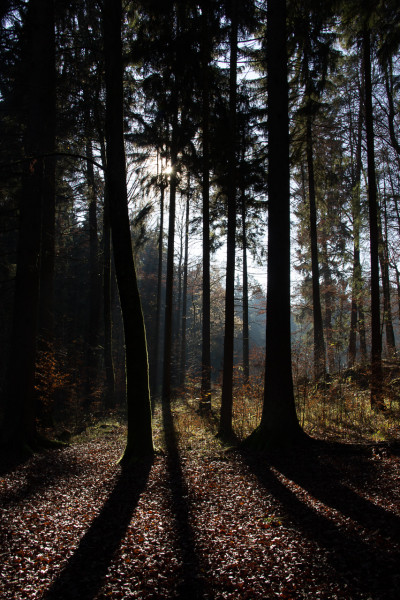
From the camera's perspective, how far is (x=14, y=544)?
12.6 feet

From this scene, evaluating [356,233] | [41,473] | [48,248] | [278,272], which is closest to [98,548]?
[41,473]

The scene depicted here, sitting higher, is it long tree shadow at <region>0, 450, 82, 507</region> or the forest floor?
the forest floor

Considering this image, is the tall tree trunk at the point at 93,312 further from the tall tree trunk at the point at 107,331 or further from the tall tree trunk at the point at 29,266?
the tall tree trunk at the point at 29,266

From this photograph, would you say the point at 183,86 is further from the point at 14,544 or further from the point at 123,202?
the point at 14,544

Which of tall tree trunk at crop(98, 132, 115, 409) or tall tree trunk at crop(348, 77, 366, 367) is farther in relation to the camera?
tall tree trunk at crop(98, 132, 115, 409)

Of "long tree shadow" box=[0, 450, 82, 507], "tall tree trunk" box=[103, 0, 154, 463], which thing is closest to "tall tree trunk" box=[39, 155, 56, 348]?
"tall tree trunk" box=[103, 0, 154, 463]

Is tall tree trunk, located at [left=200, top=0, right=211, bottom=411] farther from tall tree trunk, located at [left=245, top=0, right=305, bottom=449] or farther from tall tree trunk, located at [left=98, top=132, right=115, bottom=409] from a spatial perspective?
tall tree trunk, located at [left=98, top=132, right=115, bottom=409]

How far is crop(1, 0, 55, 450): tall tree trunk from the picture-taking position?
7738 millimetres

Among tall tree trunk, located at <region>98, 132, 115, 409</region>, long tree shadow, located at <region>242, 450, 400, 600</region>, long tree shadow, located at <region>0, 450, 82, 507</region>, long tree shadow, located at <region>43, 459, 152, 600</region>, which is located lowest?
long tree shadow, located at <region>0, 450, 82, 507</region>

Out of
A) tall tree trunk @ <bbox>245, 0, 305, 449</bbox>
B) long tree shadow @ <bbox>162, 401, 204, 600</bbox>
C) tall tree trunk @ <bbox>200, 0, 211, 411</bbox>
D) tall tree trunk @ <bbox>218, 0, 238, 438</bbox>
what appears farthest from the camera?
tall tree trunk @ <bbox>218, 0, 238, 438</bbox>

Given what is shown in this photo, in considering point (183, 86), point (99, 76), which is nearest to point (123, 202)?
point (99, 76)

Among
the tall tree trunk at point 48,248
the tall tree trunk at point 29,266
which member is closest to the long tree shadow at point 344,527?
the tall tree trunk at point 29,266

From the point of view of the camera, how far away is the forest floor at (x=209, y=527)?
2.93 metres

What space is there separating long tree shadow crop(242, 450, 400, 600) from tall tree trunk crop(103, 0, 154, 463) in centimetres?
256
